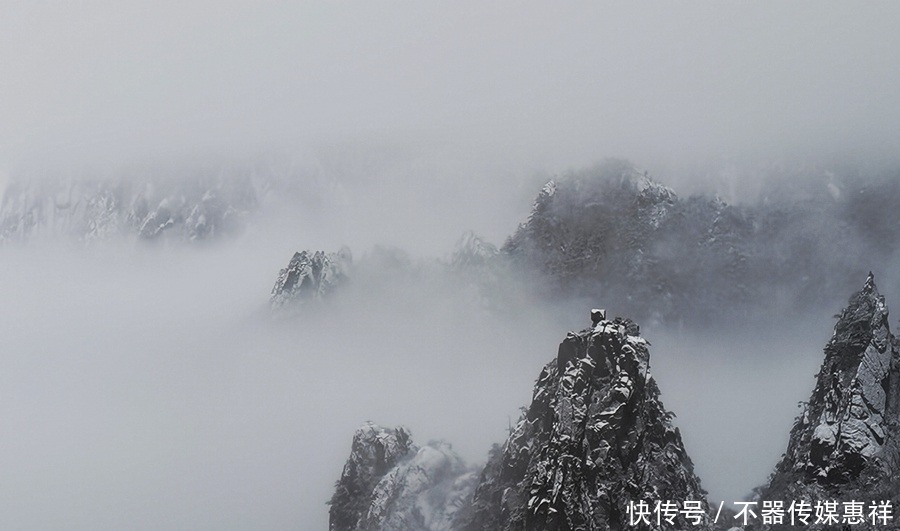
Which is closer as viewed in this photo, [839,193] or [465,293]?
[839,193]

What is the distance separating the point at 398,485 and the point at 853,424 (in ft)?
148

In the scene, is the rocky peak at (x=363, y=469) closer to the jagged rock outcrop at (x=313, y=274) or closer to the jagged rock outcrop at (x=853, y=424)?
the jagged rock outcrop at (x=853, y=424)

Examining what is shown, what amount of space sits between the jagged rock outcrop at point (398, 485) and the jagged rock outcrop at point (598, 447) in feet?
38.8

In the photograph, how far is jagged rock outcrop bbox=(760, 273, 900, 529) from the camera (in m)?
61.0

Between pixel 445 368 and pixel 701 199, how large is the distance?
251ft

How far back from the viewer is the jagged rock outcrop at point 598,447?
210 feet

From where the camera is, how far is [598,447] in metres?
64.9

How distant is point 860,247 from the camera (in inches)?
6196

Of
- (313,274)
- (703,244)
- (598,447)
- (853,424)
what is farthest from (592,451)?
(313,274)

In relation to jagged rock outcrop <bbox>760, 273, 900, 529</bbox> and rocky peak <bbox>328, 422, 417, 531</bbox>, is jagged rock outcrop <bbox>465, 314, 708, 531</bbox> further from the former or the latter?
rocky peak <bbox>328, 422, 417, 531</bbox>

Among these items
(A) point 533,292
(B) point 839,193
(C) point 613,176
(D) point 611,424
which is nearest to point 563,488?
(D) point 611,424

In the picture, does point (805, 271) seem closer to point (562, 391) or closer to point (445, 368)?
point (445, 368)

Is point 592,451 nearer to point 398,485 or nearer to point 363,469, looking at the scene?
point 398,485

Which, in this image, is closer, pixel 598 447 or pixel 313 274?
pixel 598 447
